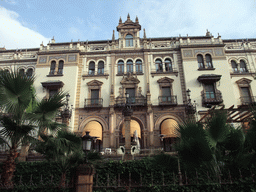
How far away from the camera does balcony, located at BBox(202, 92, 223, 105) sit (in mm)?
20519

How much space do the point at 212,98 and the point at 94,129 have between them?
42.0 feet

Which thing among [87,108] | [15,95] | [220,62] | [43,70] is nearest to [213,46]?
[220,62]

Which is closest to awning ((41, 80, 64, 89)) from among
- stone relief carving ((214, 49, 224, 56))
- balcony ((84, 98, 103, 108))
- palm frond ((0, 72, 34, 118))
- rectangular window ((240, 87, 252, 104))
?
balcony ((84, 98, 103, 108))

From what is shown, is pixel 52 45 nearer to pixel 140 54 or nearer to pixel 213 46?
pixel 140 54

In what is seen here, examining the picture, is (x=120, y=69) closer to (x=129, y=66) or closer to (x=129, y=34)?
(x=129, y=66)

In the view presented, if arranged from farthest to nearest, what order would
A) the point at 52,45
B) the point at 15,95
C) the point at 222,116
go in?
the point at 52,45, the point at 15,95, the point at 222,116

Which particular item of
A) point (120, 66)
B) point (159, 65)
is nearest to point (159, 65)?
point (159, 65)

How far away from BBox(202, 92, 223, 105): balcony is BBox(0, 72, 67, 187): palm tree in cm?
1644

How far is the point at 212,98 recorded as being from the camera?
831 inches

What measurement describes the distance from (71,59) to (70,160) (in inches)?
633

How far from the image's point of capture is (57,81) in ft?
72.8

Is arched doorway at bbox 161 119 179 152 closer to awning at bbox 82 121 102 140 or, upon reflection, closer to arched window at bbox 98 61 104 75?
awning at bbox 82 121 102 140

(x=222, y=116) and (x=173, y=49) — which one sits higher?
(x=173, y=49)

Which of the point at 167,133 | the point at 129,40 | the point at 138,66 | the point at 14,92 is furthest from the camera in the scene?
the point at 129,40
